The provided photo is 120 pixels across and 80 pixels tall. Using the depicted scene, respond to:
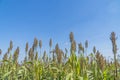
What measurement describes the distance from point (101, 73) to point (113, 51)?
0.70 metres

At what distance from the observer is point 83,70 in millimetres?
3715

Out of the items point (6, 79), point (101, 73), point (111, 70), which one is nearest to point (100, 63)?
point (101, 73)

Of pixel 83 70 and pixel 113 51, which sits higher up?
pixel 113 51

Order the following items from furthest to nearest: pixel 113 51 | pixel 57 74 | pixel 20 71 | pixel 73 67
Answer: pixel 20 71, pixel 57 74, pixel 73 67, pixel 113 51

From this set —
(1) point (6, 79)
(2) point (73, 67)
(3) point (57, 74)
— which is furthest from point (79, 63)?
(1) point (6, 79)

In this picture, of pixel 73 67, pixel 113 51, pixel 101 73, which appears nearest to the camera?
pixel 113 51

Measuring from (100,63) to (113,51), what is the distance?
1.41 feet

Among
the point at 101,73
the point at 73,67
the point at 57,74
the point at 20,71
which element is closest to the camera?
the point at 73,67

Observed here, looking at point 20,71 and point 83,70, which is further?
point 20,71

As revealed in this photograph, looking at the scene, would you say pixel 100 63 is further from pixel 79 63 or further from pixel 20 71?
pixel 20 71

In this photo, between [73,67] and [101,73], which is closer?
[73,67]

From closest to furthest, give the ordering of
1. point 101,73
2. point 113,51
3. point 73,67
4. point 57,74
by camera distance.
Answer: point 113,51
point 73,67
point 101,73
point 57,74

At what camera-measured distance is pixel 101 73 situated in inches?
152

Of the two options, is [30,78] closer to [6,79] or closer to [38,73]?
[6,79]
